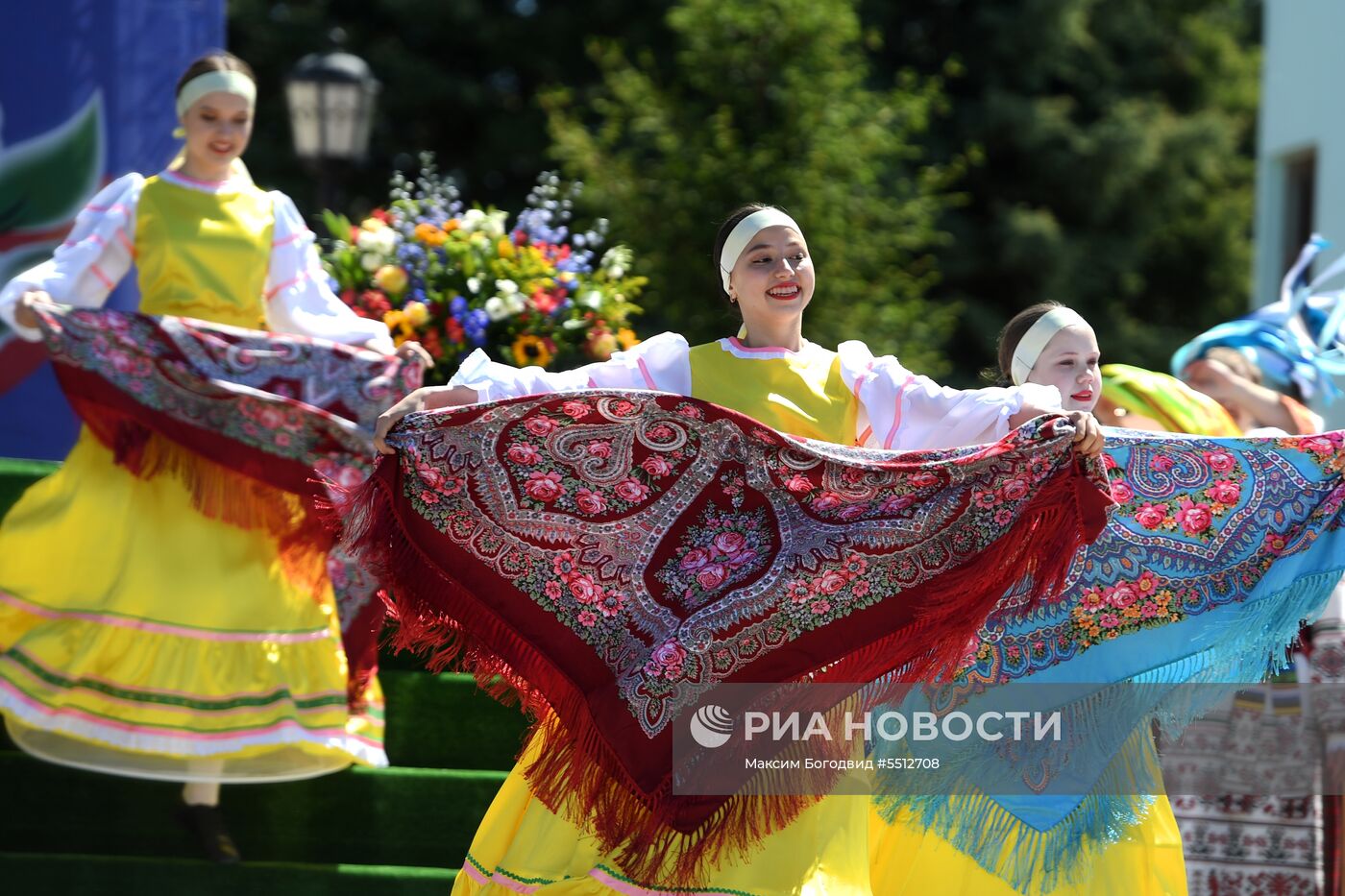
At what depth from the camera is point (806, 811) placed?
3.68 m

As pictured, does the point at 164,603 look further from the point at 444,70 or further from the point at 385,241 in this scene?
the point at 444,70

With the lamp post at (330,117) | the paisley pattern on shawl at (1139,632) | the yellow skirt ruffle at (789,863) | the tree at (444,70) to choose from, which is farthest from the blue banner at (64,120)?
the tree at (444,70)

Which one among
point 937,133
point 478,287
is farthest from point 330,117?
point 937,133

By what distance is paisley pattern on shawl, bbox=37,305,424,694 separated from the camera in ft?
16.9

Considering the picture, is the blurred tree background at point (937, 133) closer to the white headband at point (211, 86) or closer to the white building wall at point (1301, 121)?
the white building wall at point (1301, 121)

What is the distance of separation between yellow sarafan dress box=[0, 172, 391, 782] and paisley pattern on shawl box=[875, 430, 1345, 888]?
1.87 metres

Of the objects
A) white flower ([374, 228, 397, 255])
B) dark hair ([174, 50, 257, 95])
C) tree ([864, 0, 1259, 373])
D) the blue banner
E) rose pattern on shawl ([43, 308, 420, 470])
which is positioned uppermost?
tree ([864, 0, 1259, 373])

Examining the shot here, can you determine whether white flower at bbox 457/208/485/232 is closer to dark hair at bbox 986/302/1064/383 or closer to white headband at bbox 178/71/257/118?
white headband at bbox 178/71/257/118

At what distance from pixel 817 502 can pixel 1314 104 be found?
1023 centimetres

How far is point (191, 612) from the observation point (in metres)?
5.06

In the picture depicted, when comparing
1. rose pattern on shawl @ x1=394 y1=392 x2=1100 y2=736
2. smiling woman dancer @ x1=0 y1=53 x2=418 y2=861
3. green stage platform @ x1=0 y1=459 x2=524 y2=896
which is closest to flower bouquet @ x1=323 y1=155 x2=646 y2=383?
smiling woman dancer @ x1=0 y1=53 x2=418 y2=861

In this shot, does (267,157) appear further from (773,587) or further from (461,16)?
(773,587)

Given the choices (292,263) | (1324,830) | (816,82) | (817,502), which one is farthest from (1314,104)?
(817,502)

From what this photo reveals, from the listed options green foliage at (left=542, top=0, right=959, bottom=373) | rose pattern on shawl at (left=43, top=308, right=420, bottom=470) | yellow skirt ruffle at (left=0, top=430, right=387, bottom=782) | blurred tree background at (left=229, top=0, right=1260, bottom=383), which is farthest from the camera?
blurred tree background at (left=229, top=0, right=1260, bottom=383)
